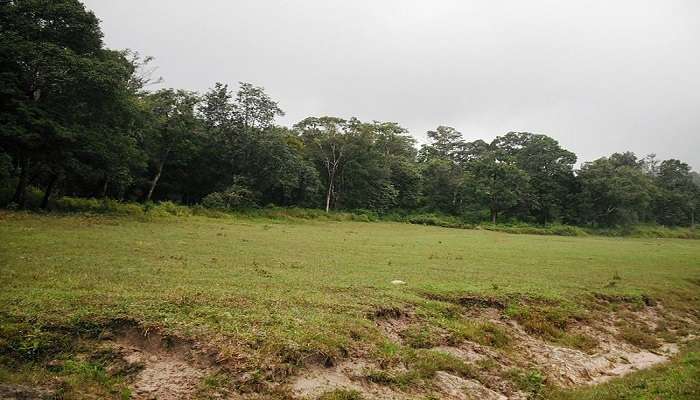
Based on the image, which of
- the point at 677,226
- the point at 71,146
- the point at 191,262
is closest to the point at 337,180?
the point at 71,146

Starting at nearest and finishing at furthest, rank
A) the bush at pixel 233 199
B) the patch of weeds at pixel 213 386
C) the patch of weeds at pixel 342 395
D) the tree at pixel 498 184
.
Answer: the patch of weeds at pixel 213 386, the patch of weeds at pixel 342 395, the bush at pixel 233 199, the tree at pixel 498 184

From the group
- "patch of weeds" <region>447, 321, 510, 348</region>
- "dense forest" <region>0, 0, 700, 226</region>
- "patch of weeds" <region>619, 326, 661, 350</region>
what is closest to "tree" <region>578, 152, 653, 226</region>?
"dense forest" <region>0, 0, 700, 226</region>

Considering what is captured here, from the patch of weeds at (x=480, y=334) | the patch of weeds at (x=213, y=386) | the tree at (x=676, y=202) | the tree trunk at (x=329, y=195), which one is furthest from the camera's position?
the tree at (x=676, y=202)

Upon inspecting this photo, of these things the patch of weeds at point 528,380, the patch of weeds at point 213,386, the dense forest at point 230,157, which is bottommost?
the patch of weeds at point 528,380

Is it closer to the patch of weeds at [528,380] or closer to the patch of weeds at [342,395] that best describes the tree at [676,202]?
the patch of weeds at [528,380]

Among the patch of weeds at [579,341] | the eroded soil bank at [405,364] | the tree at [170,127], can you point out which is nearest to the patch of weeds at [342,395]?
the eroded soil bank at [405,364]

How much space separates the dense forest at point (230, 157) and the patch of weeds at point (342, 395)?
→ 2621 cm

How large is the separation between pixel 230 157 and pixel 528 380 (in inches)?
1796

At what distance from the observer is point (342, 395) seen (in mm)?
6879

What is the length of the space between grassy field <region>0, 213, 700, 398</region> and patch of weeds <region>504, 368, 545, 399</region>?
1509 millimetres

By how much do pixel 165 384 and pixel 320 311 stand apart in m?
4.16

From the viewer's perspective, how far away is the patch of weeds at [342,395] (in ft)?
22.2

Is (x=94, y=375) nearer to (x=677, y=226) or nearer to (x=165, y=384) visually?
(x=165, y=384)

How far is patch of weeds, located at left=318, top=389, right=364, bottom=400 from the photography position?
6766 mm
